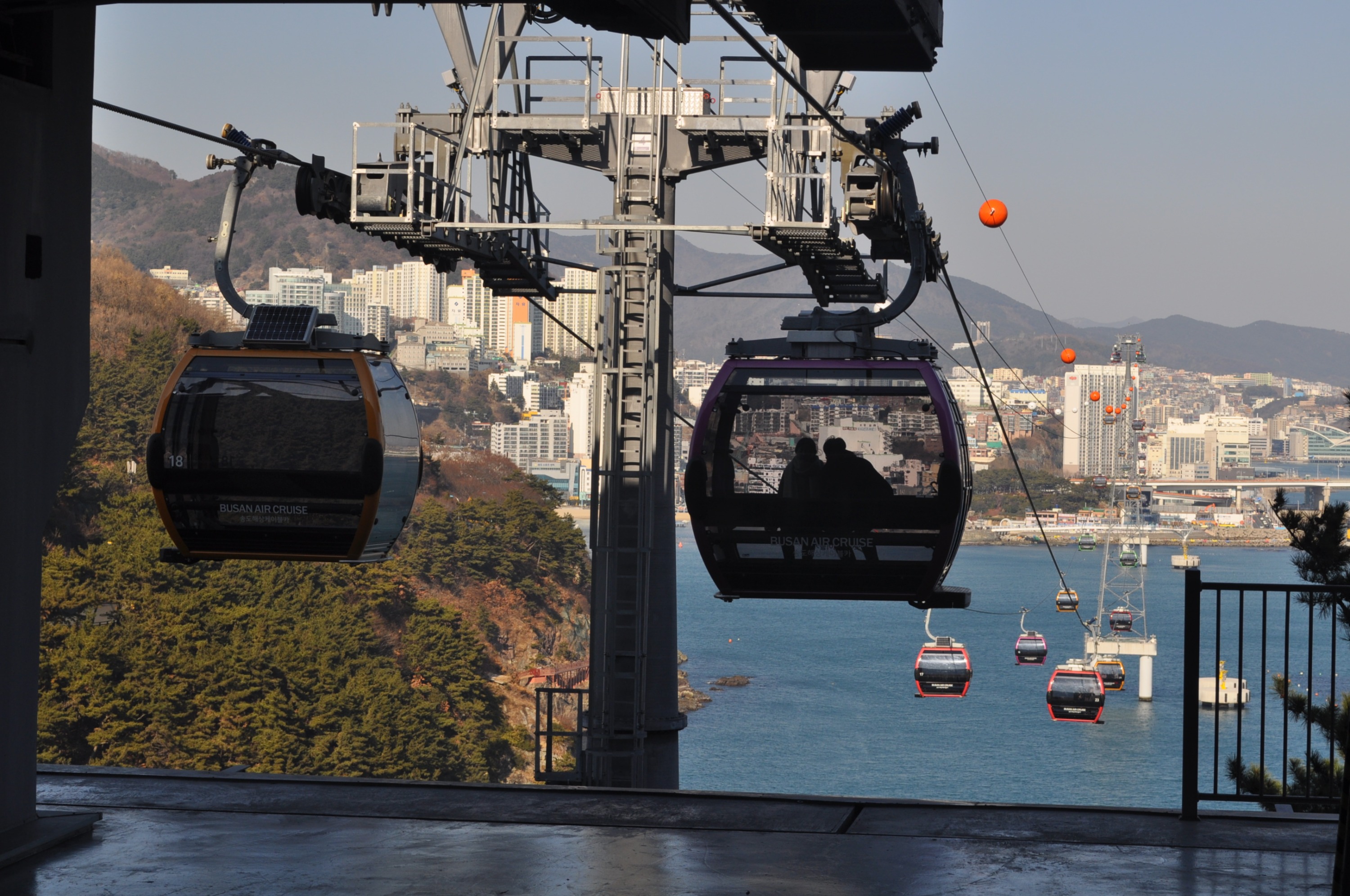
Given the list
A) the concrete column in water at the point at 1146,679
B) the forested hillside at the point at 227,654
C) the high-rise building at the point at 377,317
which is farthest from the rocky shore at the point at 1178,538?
the forested hillside at the point at 227,654

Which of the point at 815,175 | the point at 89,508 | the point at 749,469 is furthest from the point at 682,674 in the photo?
the point at 749,469

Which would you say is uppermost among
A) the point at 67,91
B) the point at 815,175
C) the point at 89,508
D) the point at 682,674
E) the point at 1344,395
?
the point at 815,175

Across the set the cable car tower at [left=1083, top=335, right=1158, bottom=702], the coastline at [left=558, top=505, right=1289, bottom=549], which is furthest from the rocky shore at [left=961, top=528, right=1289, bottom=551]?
the cable car tower at [left=1083, top=335, right=1158, bottom=702]

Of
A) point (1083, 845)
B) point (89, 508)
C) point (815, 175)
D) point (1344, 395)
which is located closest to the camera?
point (1083, 845)

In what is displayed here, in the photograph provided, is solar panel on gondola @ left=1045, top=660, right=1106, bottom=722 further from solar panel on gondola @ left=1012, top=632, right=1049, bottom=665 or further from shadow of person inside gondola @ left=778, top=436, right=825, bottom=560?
shadow of person inside gondola @ left=778, top=436, right=825, bottom=560

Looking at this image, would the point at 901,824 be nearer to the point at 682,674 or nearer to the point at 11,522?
the point at 11,522
